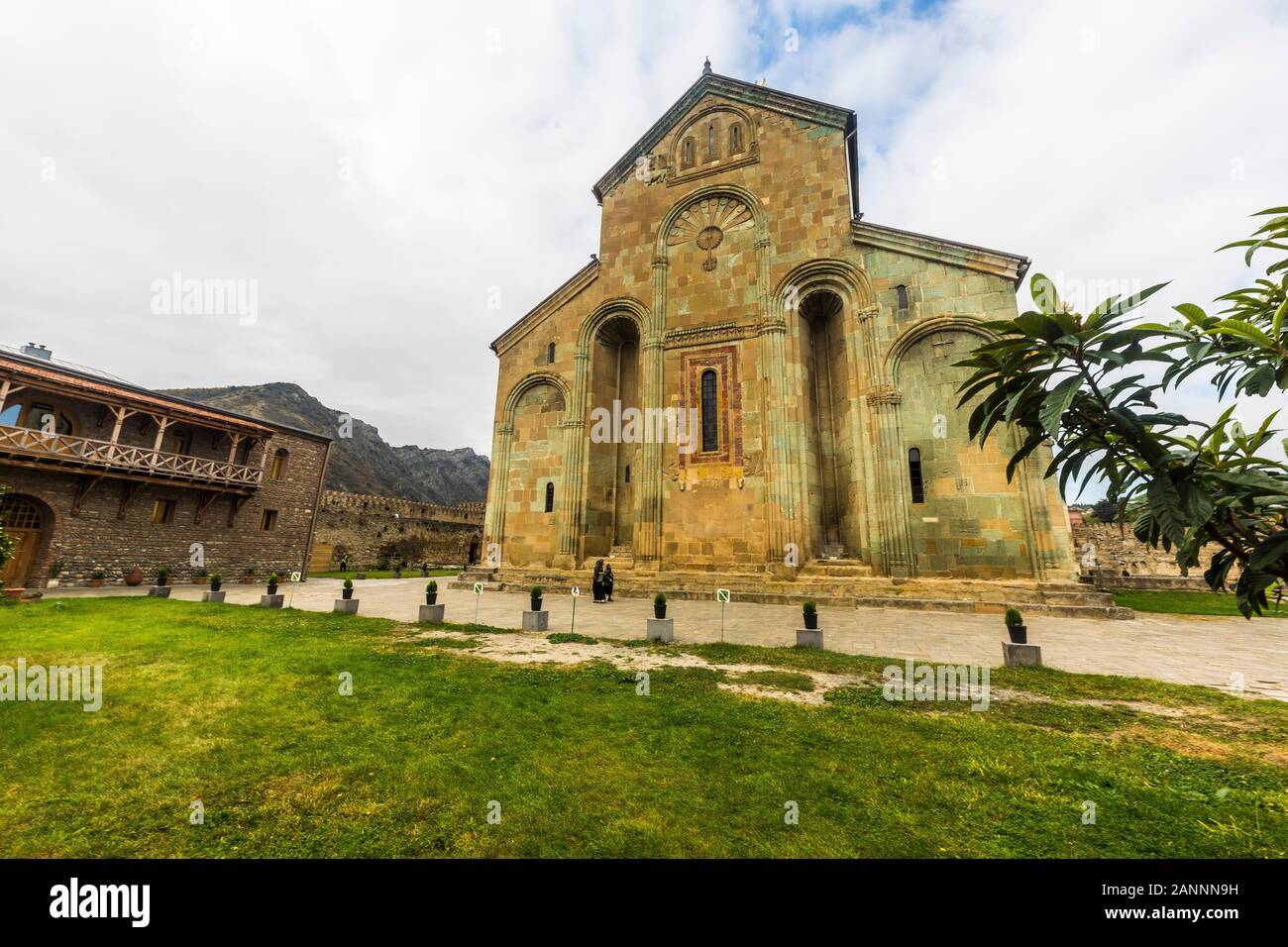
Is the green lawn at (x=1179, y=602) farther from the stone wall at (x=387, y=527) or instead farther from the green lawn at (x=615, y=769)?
the stone wall at (x=387, y=527)

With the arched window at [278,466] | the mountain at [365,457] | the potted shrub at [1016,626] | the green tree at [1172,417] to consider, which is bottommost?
the potted shrub at [1016,626]

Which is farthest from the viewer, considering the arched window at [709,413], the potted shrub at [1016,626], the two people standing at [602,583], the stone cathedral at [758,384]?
the arched window at [709,413]

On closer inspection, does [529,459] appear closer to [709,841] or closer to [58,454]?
[58,454]

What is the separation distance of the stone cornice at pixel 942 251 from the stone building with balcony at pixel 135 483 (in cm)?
2789

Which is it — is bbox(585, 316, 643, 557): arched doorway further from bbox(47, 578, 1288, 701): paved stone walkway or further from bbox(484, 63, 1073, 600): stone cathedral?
bbox(47, 578, 1288, 701): paved stone walkway

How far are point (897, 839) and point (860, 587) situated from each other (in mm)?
13281

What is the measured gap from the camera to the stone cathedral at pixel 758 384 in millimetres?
15578

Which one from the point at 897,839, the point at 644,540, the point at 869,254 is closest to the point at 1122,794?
the point at 897,839

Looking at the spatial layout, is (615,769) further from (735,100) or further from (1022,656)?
(735,100)

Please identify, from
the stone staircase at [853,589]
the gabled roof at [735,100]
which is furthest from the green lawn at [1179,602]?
the gabled roof at [735,100]

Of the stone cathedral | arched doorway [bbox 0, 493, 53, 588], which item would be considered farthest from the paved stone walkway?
the stone cathedral

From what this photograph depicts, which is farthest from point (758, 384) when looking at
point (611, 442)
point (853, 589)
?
point (853, 589)

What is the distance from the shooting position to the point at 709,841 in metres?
3.04

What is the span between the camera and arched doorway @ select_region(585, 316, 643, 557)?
781 inches
